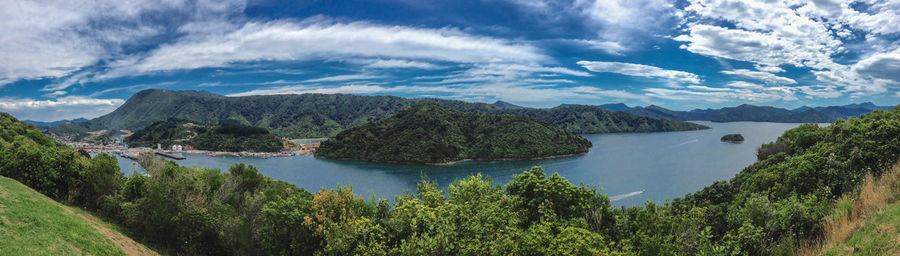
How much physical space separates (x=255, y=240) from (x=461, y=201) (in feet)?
33.8

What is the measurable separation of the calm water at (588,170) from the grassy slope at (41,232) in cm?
4456

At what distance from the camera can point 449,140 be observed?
4461 inches

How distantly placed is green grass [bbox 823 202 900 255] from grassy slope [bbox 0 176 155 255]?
1913 cm

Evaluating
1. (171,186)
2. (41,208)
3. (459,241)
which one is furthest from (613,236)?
(171,186)

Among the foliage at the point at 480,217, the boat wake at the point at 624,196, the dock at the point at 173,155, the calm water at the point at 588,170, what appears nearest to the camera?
the foliage at the point at 480,217

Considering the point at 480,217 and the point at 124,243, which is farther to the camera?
the point at 124,243

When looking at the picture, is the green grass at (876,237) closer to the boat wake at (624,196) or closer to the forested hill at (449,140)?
the boat wake at (624,196)

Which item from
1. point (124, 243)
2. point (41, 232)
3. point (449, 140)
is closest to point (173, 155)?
point (449, 140)

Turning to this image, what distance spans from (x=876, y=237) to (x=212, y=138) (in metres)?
172

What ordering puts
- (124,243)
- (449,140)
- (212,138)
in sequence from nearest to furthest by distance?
(124,243) < (449,140) < (212,138)

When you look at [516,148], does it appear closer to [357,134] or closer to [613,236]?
[357,134]

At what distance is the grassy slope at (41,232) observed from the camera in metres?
10.4

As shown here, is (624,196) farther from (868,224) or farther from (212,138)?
(212,138)

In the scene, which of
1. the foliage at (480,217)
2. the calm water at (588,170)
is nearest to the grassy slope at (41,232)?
the foliage at (480,217)
